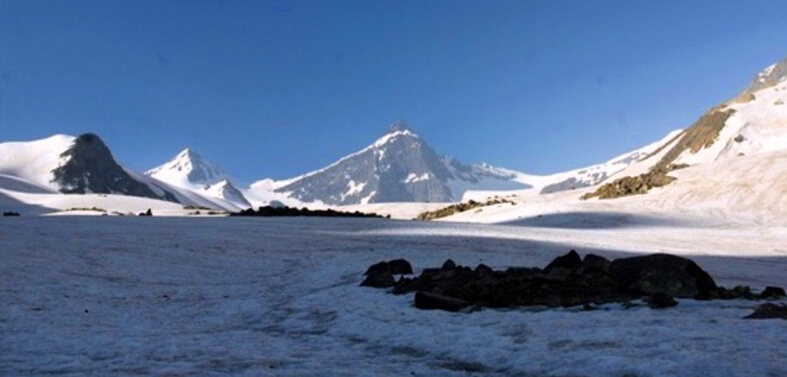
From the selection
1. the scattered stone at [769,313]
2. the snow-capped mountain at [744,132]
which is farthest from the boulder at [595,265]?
the snow-capped mountain at [744,132]

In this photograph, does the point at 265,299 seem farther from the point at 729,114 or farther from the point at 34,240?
the point at 729,114

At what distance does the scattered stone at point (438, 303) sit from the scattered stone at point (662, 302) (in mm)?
3460

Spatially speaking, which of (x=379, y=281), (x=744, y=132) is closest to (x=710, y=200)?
(x=379, y=281)

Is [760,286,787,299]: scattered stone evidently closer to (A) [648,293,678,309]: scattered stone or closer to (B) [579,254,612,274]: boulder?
(A) [648,293,678,309]: scattered stone

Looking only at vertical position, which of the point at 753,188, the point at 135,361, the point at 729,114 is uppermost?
the point at 729,114

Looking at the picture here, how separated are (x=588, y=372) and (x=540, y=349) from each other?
Result: 4.48ft

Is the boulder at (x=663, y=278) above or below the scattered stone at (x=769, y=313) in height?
above

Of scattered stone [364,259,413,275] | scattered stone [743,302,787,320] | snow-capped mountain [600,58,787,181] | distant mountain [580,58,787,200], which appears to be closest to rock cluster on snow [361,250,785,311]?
scattered stone [743,302,787,320]

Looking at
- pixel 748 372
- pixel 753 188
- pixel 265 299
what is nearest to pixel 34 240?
pixel 265 299

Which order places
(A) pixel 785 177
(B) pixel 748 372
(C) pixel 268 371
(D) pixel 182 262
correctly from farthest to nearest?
(A) pixel 785 177, (D) pixel 182 262, (C) pixel 268 371, (B) pixel 748 372

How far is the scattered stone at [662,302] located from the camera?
12305 millimetres

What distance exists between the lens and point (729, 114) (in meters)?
194

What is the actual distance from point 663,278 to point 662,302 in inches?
60.0

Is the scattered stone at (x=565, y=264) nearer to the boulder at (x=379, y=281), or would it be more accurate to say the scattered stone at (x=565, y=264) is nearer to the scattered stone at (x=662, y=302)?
the scattered stone at (x=662, y=302)
